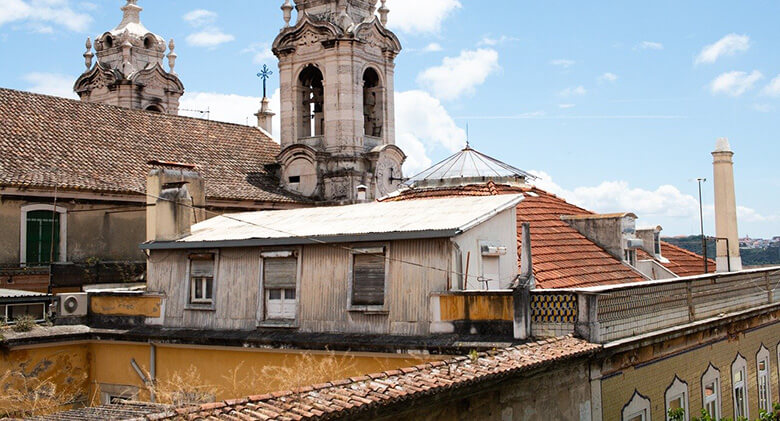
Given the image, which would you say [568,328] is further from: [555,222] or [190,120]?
[190,120]

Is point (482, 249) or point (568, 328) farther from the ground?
point (482, 249)

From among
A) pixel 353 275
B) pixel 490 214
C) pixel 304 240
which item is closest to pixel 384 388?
pixel 353 275

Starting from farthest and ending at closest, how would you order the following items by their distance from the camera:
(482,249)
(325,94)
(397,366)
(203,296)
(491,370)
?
(325,94)
(203,296)
(482,249)
(397,366)
(491,370)

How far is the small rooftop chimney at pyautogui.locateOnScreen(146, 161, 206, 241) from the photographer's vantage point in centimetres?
1920

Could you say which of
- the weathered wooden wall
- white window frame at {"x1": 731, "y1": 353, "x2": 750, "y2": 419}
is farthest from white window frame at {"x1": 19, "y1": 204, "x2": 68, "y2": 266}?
white window frame at {"x1": 731, "y1": 353, "x2": 750, "y2": 419}

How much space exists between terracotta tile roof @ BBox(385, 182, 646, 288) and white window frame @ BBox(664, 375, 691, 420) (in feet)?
8.89

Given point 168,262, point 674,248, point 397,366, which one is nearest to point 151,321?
point 168,262

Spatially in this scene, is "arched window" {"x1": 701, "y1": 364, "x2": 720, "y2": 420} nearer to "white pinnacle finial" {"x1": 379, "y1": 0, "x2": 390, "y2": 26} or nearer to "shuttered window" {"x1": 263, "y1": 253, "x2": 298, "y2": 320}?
"shuttered window" {"x1": 263, "y1": 253, "x2": 298, "y2": 320}

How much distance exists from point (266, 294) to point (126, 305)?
3943 millimetres

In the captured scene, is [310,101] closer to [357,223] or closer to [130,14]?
[130,14]

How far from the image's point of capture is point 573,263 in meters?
19.7

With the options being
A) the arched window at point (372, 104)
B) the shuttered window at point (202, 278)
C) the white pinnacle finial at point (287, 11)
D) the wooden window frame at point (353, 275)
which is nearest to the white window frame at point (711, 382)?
the wooden window frame at point (353, 275)

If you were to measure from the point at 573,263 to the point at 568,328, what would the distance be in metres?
6.23

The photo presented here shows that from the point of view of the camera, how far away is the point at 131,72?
4016 cm
